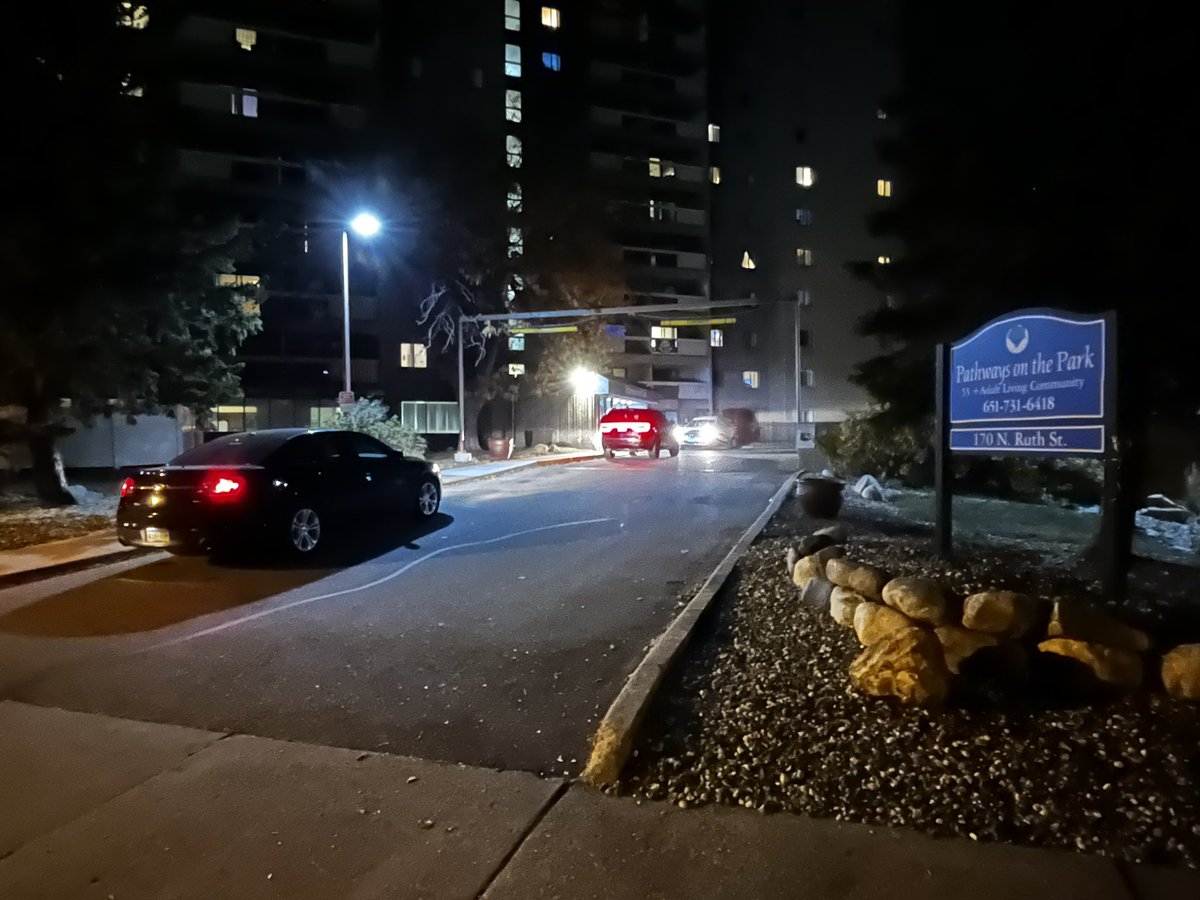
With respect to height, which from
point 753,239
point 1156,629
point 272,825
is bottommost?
point 272,825

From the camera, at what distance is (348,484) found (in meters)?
11.1

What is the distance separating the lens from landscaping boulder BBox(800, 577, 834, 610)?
6.74 meters

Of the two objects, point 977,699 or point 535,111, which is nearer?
point 977,699

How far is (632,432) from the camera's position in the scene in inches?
1117

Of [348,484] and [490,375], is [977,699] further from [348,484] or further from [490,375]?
[490,375]

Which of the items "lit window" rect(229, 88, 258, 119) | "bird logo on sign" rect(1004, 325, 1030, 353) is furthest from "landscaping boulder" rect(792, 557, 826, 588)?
"lit window" rect(229, 88, 258, 119)

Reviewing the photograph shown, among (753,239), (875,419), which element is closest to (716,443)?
(753,239)

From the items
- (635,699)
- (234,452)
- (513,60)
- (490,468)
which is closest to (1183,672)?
(635,699)

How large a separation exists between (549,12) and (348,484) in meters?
58.8

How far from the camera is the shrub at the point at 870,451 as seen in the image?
16750 mm

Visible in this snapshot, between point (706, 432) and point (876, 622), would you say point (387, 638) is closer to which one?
point (876, 622)

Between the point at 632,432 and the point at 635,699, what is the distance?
76.9 feet

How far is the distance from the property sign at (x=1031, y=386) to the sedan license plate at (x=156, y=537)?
26.7ft

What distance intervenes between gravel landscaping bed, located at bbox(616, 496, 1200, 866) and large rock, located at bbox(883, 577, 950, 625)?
50 cm
